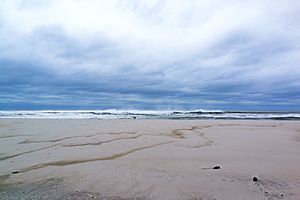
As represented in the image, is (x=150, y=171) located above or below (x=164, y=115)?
below

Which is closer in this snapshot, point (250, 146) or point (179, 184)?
point (179, 184)

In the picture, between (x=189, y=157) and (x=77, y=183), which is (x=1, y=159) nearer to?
(x=77, y=183)

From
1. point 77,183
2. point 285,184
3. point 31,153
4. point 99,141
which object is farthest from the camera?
point 99,141

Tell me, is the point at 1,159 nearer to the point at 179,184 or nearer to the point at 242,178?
the point at 179,184

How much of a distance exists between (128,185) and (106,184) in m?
0.40

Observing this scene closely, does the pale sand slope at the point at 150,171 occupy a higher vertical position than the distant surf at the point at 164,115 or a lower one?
lower

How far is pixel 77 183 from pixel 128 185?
0.93 metres

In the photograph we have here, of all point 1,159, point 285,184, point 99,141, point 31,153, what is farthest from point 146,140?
point 285,184

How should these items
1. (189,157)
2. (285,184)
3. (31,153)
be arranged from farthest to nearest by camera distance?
(31,153), (189,157), (285,184)

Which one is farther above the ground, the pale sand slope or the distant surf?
the distant surf

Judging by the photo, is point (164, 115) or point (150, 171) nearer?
point (150, 171)

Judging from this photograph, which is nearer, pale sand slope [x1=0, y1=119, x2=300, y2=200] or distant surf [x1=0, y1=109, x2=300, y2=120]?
pale sand slope [x1=0, y1=119, x2=300, y2=200]

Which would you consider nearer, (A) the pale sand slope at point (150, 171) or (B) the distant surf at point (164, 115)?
(A) the pale sand slope at point (150, 171)

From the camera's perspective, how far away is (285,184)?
4.39m
